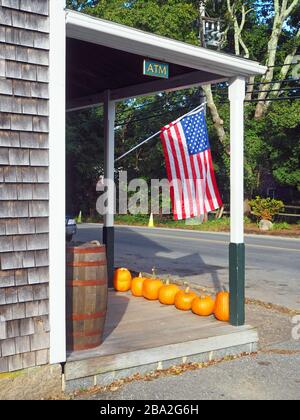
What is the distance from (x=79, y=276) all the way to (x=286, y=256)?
37.6 feet

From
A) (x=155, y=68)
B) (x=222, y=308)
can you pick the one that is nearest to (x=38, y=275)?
(x=222, y=308)

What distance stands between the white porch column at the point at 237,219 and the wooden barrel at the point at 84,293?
1802 millimetres

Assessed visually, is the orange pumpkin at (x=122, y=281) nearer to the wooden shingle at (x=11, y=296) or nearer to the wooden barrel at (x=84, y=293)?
the wooden barrel at (x=84, y=293)

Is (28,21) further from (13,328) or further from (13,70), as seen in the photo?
(13,328)

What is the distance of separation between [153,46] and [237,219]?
216 cm

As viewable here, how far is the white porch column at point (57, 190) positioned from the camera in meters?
4.66

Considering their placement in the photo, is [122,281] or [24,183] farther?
[122,281]

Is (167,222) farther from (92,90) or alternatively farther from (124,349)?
(124,349)

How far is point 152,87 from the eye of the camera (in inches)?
313

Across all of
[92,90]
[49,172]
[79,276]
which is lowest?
[79,276]

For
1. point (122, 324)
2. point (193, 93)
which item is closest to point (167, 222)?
point (193, 93)

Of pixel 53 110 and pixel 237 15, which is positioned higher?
pixel 237 15

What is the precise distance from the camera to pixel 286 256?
15516mm

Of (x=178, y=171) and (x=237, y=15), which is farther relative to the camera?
(x=237, y=15)
